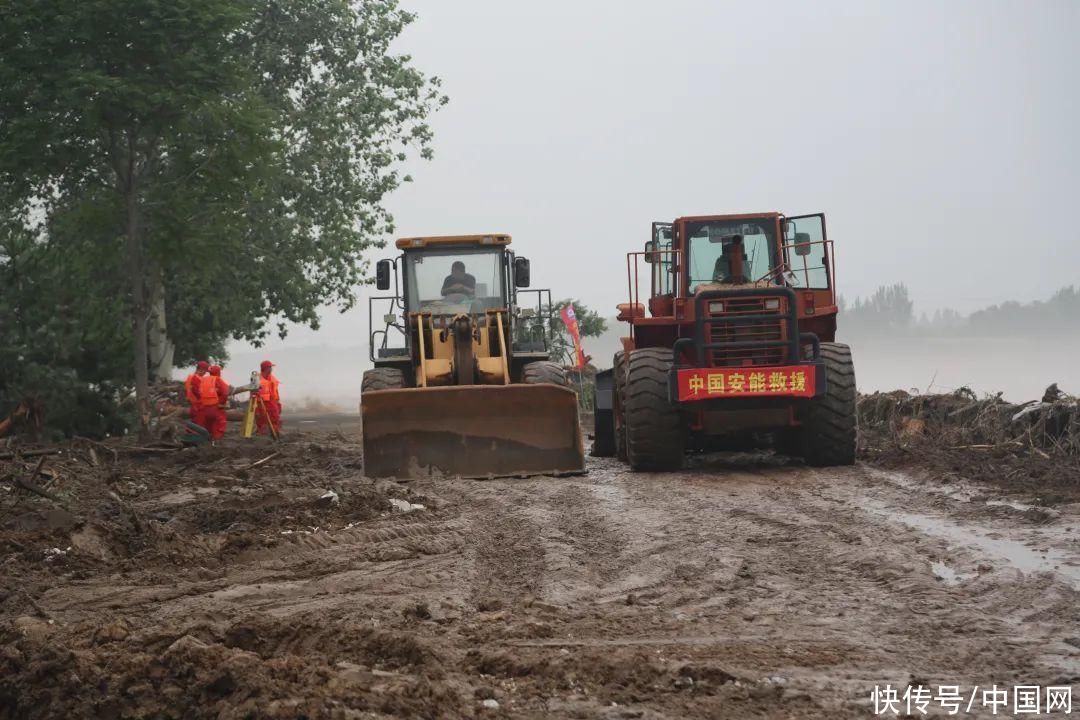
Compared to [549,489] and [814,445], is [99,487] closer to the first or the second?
[549,489]

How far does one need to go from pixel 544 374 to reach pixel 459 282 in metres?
1.83

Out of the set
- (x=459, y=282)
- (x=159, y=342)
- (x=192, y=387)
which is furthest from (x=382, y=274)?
(x=159, y=342)

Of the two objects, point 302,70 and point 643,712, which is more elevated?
point 302,70

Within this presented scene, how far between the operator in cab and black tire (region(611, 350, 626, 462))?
190 cm

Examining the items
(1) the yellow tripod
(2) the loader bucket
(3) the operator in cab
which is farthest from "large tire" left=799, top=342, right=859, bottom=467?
(1) the yellow tripod

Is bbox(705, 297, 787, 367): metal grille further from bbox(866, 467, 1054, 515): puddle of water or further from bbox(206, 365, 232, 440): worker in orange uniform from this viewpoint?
bbox(206, 365, 232, 440): worker in orange uniform

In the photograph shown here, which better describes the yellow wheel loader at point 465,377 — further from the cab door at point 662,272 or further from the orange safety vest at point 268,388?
the orange safety vest at point 268,388

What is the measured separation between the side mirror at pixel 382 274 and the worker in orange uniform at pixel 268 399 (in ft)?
19.8

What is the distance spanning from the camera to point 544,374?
14852mm

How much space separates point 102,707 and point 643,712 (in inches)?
77.3

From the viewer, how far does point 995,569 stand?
7.86 meters

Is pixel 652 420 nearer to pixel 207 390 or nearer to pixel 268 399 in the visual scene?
pixel 207 390

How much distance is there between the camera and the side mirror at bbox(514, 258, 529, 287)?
51.5ft

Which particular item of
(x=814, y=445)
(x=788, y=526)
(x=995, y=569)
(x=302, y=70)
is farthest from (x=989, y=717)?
(x=302, y=70)
